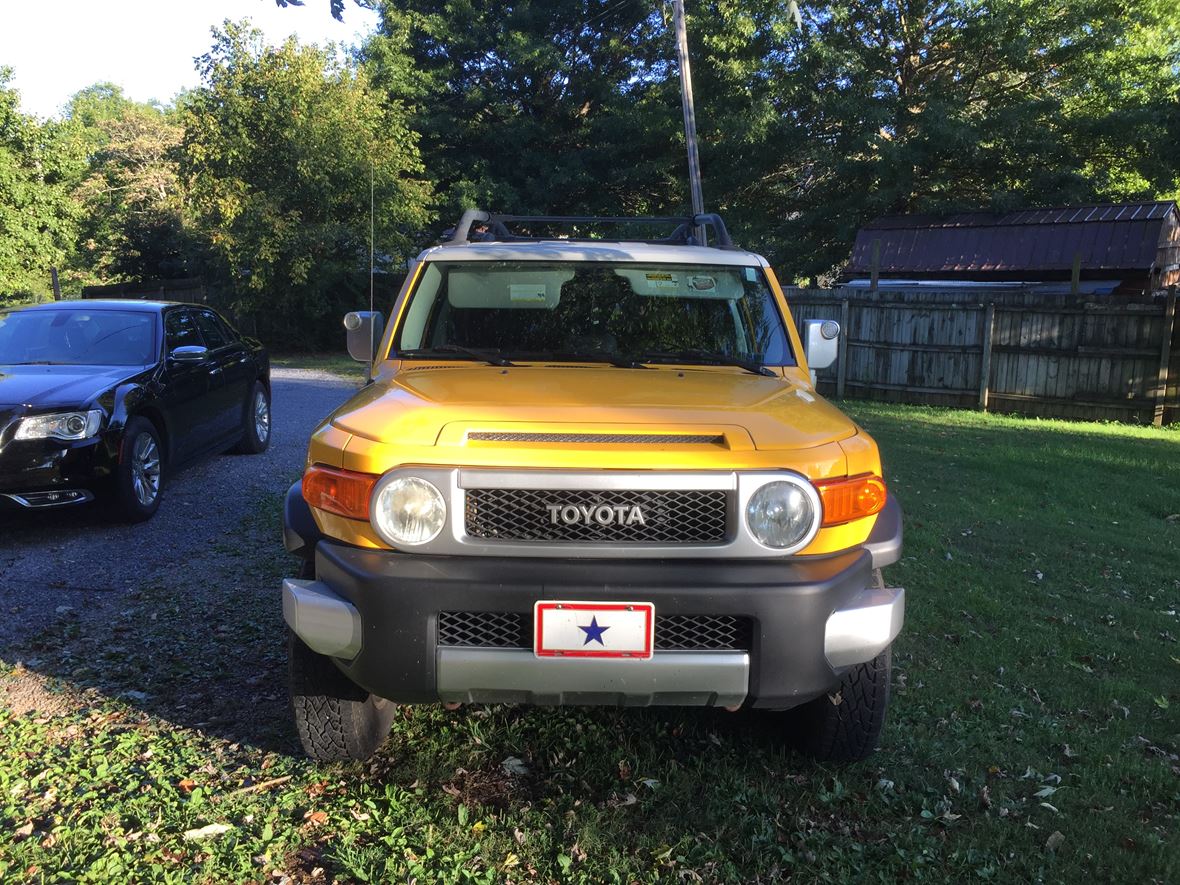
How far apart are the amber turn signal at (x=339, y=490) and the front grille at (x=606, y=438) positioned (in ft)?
1.13

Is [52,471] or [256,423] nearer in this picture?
[52,471]

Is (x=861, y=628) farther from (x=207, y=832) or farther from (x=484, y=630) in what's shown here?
(x=207, y=832)

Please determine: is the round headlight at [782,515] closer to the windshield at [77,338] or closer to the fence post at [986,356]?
the windshield at [77,338]

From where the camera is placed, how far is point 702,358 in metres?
3.88

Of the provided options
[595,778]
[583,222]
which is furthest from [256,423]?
[595,778]

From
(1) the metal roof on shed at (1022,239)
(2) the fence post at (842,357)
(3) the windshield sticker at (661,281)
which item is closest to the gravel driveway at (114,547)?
(3) the windshield sticker at (661,281)

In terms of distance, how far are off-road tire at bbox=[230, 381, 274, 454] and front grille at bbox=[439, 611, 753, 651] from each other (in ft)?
22.2

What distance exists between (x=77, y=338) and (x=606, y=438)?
5.85m

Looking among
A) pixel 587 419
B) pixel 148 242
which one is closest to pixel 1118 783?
pixel 587 419

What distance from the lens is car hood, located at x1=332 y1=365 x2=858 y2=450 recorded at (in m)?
2.84

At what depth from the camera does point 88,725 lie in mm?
3613

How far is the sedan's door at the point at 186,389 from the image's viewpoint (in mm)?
6992

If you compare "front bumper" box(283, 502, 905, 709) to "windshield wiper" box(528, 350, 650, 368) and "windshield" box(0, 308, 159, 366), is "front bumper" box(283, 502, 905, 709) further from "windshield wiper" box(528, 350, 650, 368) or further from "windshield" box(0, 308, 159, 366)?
"windshield" box(0, 308, 159, 366)

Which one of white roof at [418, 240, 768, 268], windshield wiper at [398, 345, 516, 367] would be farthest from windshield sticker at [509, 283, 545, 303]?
windshield wiper at [398, 345, 516, 367]
